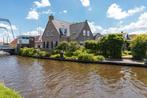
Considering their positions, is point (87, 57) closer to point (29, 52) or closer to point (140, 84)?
point (140, 84)

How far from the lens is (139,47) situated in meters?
35.8

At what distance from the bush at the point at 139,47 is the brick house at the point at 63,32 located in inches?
748

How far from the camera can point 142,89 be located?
17.1 metres

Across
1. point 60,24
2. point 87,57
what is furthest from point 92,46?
point 60,24

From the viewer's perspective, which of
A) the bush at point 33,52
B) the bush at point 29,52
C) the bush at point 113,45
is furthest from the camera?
the bush at point 29,52

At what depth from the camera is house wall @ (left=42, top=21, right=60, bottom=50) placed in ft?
178

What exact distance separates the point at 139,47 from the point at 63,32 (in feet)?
73.7

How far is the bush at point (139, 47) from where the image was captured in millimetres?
35594

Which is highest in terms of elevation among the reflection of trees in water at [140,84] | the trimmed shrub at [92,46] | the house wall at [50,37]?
the house wall at [50,37]

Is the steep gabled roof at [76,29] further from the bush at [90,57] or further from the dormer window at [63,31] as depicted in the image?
the bush at [90,57]

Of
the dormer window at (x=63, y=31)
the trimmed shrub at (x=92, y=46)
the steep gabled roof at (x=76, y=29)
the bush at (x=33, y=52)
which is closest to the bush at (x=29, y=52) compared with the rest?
the bush at (x=33, y=52)

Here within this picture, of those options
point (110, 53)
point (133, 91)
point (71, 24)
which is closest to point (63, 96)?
point (133, 91)

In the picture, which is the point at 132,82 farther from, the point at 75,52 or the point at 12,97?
the point at 75,52

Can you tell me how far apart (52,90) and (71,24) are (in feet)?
141
